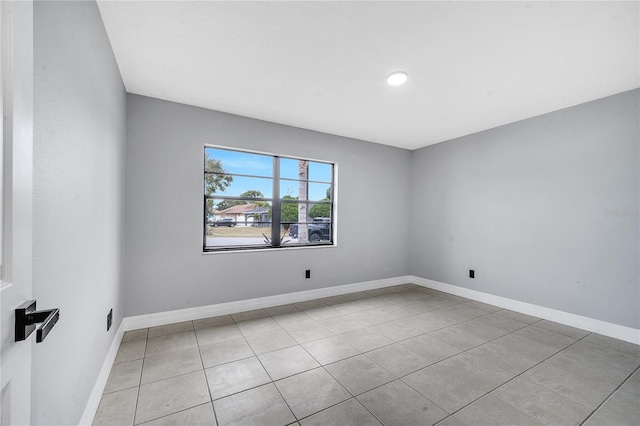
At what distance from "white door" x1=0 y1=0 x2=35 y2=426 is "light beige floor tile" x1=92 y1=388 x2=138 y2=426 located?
1247 mm

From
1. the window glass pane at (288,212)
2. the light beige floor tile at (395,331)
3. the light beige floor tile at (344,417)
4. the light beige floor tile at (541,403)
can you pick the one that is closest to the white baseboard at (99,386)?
the light beige floor tile at (344,417)

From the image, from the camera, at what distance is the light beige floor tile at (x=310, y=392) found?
1.84 metres

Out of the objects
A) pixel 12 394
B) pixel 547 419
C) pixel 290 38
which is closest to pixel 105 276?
pixel 12 394

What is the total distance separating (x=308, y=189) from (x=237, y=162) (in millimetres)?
1165

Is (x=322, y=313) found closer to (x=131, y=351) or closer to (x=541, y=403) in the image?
(x=131, y=351)

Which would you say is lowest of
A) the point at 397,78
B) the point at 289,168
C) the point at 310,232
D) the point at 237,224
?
the point at 310,232

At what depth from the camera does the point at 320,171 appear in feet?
14.5

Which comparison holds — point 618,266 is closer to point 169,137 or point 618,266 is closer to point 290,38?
point 290,38

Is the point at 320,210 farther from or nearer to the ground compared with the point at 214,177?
nearer to the ground

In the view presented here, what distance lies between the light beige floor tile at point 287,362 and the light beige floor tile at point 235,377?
0.07 m

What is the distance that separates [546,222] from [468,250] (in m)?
1.11

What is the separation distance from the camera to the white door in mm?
654

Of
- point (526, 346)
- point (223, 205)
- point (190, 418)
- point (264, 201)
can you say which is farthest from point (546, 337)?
point (223, 205)

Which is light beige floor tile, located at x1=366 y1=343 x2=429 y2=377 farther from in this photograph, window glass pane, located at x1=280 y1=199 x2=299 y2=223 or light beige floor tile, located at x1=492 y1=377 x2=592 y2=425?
window glass pane, located at x1=280 y1=199 x2=299 y2=223
